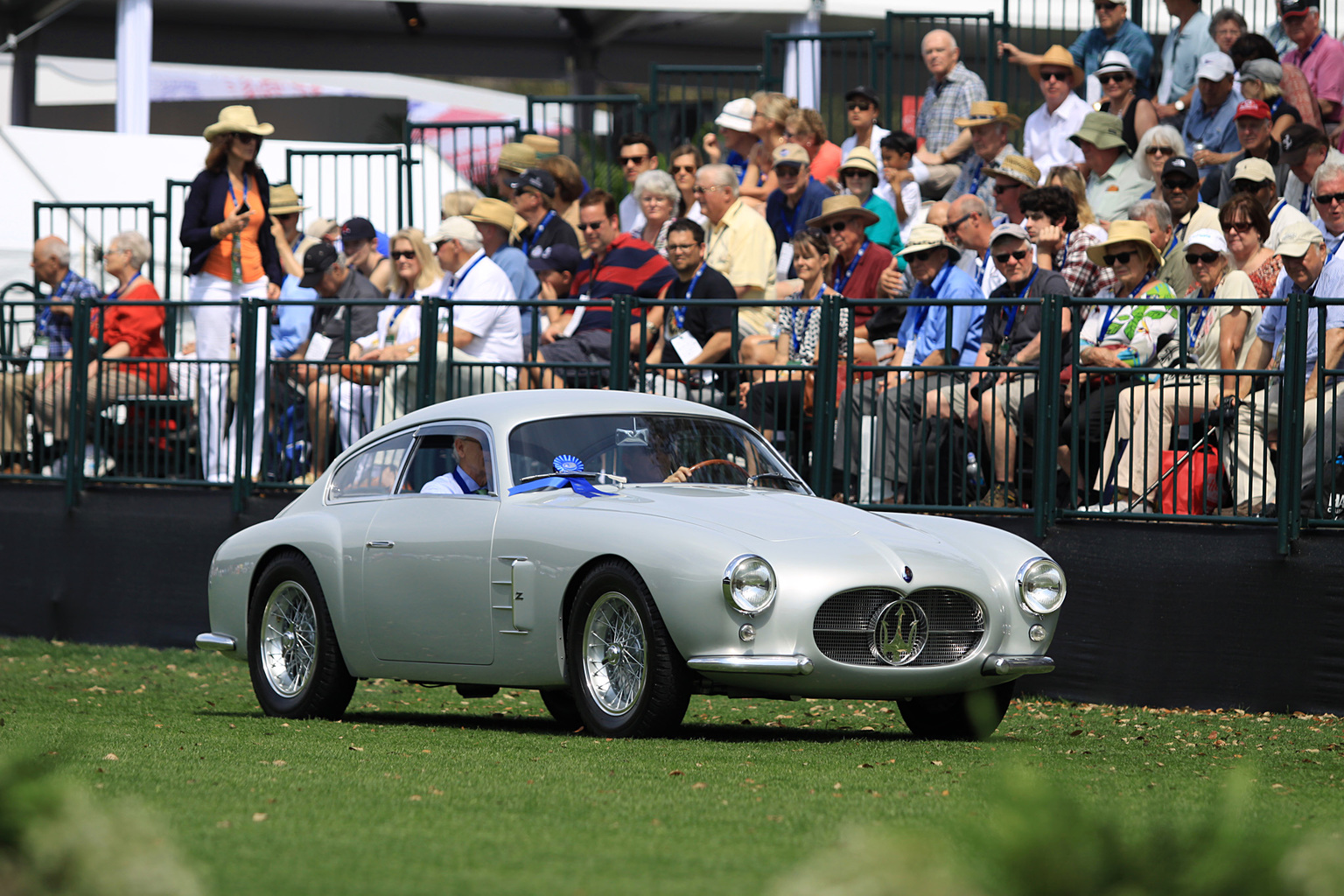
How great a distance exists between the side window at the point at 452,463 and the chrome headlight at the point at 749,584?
67.4 inches

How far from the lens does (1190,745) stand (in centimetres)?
904

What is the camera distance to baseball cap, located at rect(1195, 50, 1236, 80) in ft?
49.9

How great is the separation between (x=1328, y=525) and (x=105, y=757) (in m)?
6.48

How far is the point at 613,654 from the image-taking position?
28.7ft

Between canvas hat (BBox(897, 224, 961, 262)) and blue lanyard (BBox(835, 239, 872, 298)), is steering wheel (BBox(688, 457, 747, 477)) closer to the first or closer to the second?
canvas hat (BBox(897, 224, 961, 262))

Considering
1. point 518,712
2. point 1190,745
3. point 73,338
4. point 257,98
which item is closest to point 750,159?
point 73,338

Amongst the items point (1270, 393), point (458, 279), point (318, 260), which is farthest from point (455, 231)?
point (1270, 393)

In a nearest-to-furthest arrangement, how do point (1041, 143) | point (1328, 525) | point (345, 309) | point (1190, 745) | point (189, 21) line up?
point (1190, 745) < point (1328, 525) < point (345, 309) < point (1041, 143) < point (189, 21)

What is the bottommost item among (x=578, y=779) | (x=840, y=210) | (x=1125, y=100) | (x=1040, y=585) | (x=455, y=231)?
(x=578, y=779)

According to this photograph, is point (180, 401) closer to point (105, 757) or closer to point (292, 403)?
point (292, 403)

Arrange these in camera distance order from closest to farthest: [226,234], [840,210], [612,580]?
[612,580] < [840,210] < [226,234]

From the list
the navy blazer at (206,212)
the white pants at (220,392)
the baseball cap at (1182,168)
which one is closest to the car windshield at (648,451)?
the baseball cap at (1182,168)

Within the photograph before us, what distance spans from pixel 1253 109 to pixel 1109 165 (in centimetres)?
142

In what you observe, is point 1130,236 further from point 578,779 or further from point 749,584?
point 578,779
